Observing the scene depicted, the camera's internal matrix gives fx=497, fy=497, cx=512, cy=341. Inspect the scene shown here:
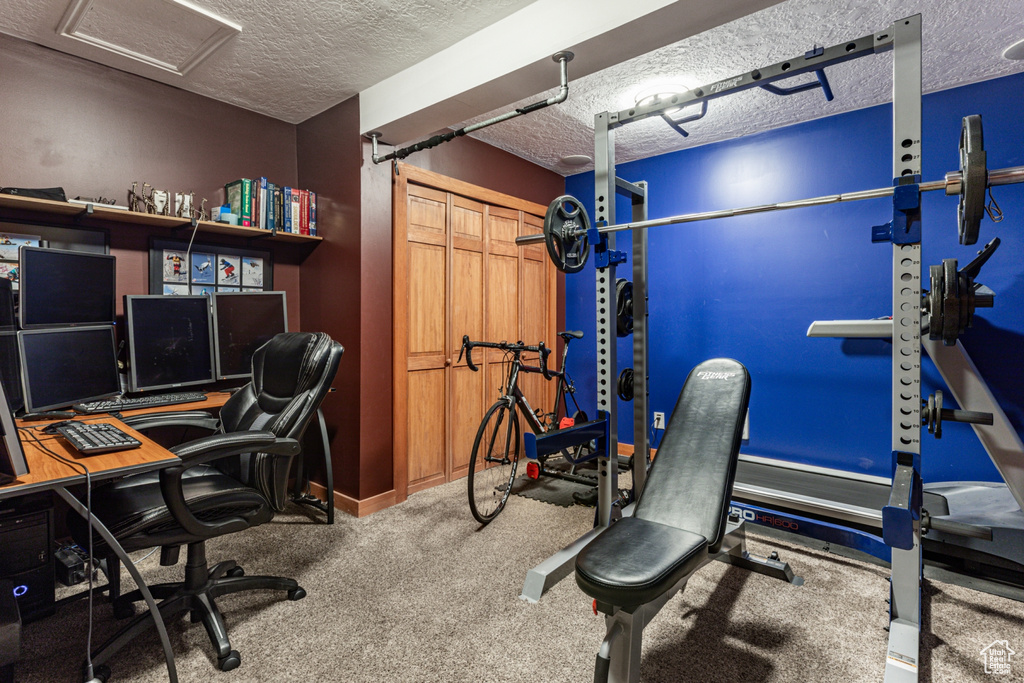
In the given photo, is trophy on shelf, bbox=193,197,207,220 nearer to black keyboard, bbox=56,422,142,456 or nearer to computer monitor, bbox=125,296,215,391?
computer monitor, bbox=125,296,215,391

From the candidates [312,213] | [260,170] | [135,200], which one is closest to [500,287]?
[312,213]

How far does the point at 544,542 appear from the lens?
267 centimetres

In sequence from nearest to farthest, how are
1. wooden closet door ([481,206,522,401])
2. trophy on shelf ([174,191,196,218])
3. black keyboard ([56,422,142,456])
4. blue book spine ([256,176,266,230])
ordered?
1. black keyboard ([56,422,142,456])
2. trophy on shelf ([174,191,196,218])
3. blue book spine ([256,176,266,230])
4. wooden closet door ([481,206,522,401])

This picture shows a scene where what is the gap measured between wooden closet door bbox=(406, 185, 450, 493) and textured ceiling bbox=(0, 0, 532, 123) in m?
0.84

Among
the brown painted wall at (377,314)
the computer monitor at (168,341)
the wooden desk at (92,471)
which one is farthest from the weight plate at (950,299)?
the computer monitor at (168,341)

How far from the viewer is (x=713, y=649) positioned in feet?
5.90

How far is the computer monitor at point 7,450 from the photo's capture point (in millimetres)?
1268

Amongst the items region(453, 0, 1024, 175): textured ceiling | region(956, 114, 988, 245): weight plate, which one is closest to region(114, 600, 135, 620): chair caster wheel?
region(956, 114, 988, 245): weight plate

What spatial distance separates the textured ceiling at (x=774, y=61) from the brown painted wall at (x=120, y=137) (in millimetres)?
1639

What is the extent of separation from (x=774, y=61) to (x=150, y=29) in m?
3.15

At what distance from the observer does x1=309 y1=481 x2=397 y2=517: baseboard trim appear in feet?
9.82

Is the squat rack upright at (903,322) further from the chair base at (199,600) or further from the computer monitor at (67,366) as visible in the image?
the computer monitor at (67,366)

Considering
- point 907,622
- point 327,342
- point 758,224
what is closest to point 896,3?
point 758,224

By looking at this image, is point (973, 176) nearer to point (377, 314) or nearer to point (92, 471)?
point (92, 471)
